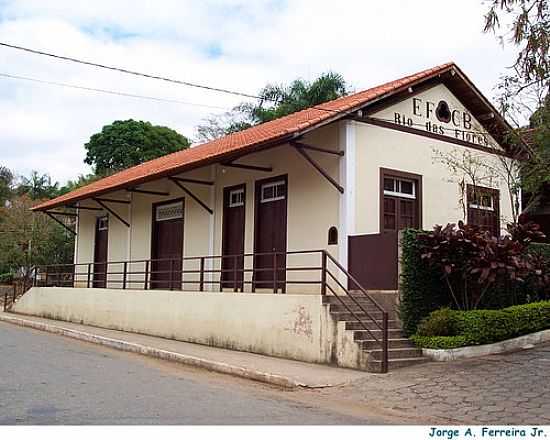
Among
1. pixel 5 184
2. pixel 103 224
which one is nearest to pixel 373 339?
pixel 103 224

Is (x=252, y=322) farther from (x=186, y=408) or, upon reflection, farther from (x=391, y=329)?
(x=186, y=408)

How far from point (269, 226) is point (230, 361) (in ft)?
16.8

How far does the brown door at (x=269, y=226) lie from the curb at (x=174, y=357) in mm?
3345

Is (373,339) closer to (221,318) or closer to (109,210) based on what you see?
(221,318)

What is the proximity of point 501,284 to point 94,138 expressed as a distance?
4077 cm

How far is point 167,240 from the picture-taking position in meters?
20.5

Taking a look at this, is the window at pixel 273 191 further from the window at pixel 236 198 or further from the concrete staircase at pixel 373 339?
the concrete staircase at pixel 373 339

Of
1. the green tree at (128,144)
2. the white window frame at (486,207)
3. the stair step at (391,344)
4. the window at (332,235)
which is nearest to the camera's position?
the stair step at (391,344)

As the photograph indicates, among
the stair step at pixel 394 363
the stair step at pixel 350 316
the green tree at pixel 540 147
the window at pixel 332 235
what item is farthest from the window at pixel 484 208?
the stair step at pixel 394 363

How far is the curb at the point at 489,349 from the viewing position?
11.6 m

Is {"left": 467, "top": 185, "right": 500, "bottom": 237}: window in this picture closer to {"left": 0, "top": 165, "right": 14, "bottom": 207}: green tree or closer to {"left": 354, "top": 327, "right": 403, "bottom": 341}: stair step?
{"left": 354, "top": 327, "right": 403, "bottom": 341}: stair step

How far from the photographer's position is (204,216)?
18.8 metres

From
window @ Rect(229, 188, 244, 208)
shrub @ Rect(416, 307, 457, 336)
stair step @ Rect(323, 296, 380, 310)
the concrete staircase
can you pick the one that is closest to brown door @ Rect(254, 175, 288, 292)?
window @ Rect(229, 188, 244, 208)

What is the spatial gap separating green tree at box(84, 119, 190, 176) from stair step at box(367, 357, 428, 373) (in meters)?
37.6
